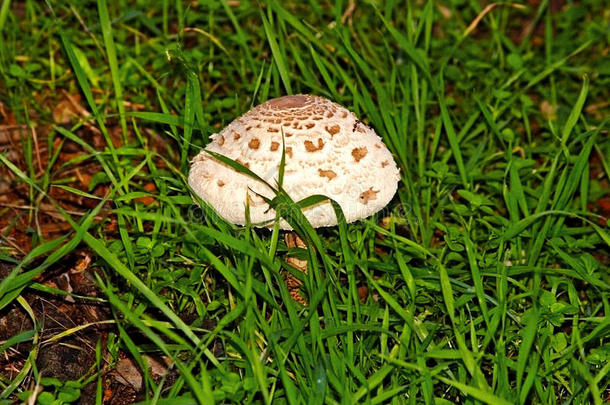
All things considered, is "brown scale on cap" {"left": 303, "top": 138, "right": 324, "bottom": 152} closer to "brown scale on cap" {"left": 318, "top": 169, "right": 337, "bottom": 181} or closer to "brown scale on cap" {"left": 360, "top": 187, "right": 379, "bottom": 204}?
"brown scale on cap" {"left": 318, "top": 169, "right": 337, "bottom": 181}

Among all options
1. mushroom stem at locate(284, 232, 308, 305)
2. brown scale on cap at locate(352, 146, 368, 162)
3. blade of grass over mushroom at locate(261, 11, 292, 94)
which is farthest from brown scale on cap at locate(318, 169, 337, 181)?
blade of grass over mushroom at locate(261, 11, 292, 94)

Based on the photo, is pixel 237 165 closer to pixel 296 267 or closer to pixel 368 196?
pixel 368 196

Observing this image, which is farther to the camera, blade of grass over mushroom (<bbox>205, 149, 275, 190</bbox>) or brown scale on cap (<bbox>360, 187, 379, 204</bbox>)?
brown scale on cap (<bbox>360, 187, 379, 204</bbox>)

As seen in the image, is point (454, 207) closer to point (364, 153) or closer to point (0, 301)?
point (364, 153)

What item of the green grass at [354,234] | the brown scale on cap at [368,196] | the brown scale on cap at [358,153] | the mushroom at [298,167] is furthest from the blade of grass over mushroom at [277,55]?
the brown scale on cap at [368,196]

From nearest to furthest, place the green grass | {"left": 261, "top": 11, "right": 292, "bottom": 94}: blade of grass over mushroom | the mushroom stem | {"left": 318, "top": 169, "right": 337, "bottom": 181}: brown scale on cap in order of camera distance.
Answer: the green grass, {"left": 318, "top": 169, "right": 337, "bottom": 181}: brown scale on cap, the mushroom stem, {"left": 261, "top": 11, "right": 292, "bottom": 94}: blade of grass over mushroom

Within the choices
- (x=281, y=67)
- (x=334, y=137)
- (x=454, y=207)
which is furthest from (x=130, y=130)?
(x=454, y=207)

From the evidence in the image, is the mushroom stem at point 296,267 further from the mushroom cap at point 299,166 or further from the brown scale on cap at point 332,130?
the brown scale on cap at point 332,130
